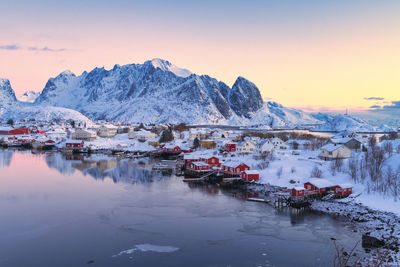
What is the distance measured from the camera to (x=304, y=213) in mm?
26766

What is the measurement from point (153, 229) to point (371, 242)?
14.2 metres

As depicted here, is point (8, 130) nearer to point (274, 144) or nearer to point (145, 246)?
point (274, 144)

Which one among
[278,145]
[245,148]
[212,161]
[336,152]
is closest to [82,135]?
[245,148]

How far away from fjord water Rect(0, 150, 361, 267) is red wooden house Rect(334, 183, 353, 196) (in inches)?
255

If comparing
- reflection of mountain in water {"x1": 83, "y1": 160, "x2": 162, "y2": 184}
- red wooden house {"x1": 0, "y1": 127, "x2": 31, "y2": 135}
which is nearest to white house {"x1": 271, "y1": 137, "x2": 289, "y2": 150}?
reflection of mountain in water {"x1": 83, "y1": 160, "x2": 162, "y2": 184}

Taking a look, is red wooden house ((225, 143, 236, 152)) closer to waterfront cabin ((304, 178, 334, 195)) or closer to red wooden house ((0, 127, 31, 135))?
waterfront cabin ((304, 178, 334, 195))

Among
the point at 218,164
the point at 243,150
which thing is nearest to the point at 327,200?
the point at 218,164

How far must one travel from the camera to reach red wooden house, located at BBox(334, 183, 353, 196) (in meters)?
30.8

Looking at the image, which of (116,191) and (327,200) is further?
(116,191)

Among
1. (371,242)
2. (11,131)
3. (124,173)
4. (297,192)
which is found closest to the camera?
(371,242)

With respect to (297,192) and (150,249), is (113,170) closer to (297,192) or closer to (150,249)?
(297,192)

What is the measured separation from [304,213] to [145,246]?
14300 mm

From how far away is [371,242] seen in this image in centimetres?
1961

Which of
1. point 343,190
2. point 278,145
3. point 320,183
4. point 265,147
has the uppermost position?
point 278,145
